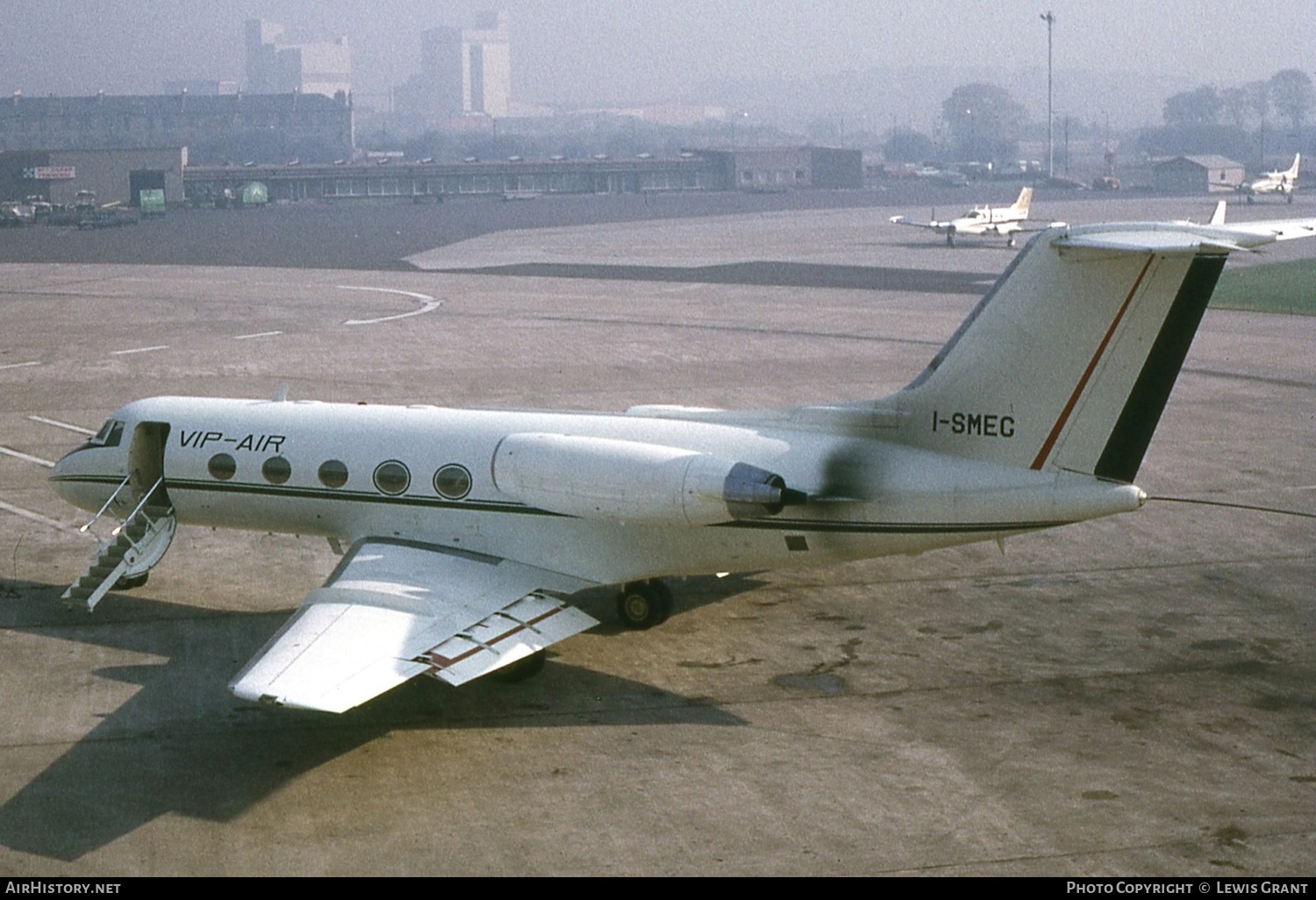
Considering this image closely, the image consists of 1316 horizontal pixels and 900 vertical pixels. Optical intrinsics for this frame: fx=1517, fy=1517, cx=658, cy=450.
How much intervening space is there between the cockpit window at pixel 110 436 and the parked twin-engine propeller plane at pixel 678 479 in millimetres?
1545

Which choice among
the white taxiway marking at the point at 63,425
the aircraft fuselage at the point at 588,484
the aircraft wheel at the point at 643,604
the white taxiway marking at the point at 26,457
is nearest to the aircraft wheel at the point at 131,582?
the aircraft fuselage at the point at 588,484

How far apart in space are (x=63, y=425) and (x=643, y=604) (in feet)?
63.6

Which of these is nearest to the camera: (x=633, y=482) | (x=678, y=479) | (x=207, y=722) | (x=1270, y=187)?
(x=207, y=722)

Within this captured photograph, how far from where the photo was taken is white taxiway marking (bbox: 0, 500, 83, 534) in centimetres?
2450

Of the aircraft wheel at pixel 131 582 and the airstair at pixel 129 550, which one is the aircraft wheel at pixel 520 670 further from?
the aircraft wheel at pixel 131 582

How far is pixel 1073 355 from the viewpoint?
16.2 metres

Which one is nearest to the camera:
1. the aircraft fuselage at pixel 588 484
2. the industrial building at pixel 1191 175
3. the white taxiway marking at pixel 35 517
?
the aircraft fuselage at pixel 588 484

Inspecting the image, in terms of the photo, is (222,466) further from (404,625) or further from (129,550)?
(404,625)

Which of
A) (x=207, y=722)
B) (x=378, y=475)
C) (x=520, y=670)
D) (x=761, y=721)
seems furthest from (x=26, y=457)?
(x=761, y=721)

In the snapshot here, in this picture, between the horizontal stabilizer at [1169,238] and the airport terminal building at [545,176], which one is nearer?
the horizontal stabilizer at [1169,238]

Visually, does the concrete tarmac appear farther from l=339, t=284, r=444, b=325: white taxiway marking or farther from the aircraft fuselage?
l=339, t=284, r=444, b=325: white taxiway marking

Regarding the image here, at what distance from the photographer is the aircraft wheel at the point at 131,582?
20.1 metres

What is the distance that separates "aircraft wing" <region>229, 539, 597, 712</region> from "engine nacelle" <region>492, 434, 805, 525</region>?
108 cm

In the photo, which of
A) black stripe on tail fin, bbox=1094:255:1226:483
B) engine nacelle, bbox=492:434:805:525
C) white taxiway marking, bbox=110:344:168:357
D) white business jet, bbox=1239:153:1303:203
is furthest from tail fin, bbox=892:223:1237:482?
white business jet, bbox=1239:153:1303:203
